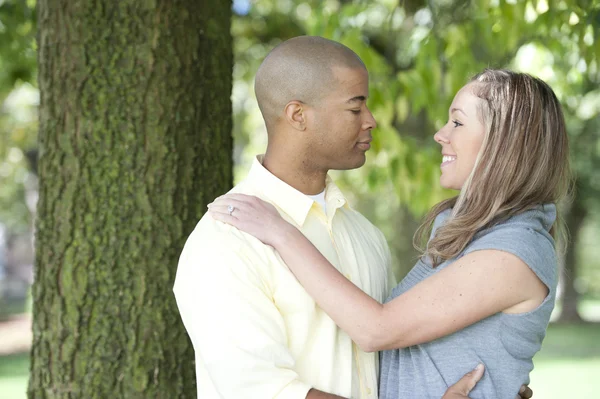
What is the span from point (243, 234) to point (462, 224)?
72 centimetres

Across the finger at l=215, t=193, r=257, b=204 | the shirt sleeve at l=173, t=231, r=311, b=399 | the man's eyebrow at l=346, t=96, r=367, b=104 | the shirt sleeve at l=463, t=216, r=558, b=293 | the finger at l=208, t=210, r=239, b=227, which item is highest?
the man's eyebrow at l=346, t=96, r=367, b=104

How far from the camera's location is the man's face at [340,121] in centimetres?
291

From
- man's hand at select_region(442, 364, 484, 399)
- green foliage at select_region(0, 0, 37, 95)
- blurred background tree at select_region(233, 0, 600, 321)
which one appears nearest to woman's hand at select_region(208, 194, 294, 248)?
man's hand at select_region(442, 364, 484, 399)

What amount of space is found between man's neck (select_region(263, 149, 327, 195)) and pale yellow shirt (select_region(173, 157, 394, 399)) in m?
0.06

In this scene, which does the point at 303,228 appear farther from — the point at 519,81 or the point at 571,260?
the point at 571,260

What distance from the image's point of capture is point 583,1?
401 cm

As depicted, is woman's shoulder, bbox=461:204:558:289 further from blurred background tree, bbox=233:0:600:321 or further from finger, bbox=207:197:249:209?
blurred background tree, bbox=233:0:600:321

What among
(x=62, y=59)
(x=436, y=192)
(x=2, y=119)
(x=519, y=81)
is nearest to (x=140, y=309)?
(x=62, y=59)

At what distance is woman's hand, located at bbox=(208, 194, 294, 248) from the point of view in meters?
2.61

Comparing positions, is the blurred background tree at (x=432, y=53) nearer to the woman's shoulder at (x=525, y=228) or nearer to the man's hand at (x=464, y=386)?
the woman's shoulder at (x=525, y=228)

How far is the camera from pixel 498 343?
102 inches

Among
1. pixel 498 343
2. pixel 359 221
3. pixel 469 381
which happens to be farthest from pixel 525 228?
pixel 359 221

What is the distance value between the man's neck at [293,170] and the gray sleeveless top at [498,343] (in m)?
0.56

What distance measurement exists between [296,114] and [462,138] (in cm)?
59
